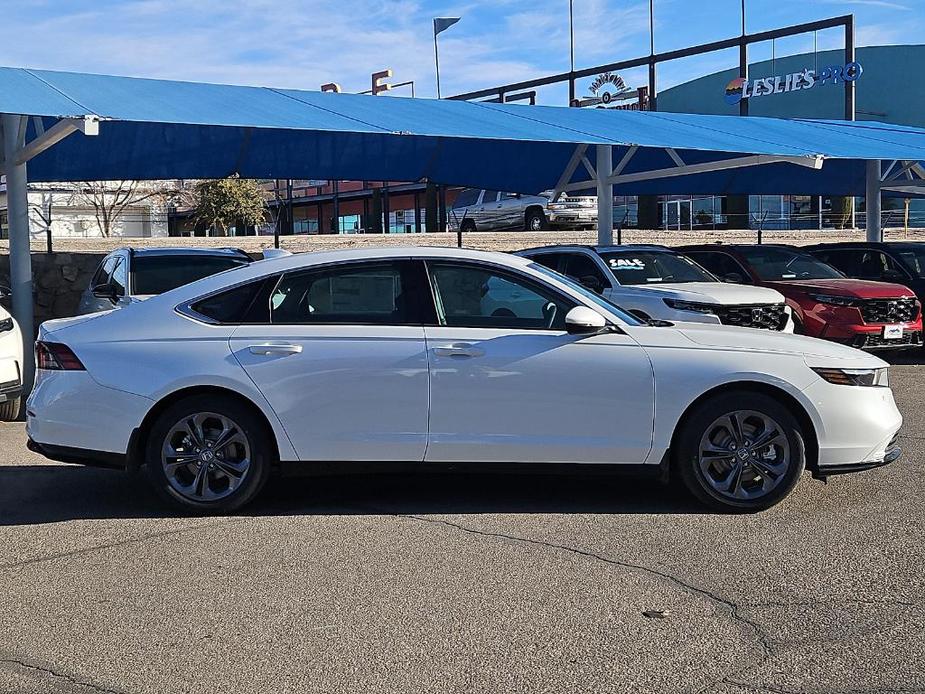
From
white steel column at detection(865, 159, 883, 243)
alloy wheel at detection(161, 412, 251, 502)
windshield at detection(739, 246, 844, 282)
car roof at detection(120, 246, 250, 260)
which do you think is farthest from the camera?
white steel column at detection(865, 159, 883, 243)

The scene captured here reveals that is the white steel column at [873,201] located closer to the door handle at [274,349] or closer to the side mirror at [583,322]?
the side mirror at [583,322]

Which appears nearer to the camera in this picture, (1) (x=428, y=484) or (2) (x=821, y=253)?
(1) (x=428, y=484)

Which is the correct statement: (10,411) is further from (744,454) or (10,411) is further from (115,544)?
(744,454)

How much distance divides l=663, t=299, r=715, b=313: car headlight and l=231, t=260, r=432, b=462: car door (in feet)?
21.1

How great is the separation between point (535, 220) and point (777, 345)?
24.5 meters

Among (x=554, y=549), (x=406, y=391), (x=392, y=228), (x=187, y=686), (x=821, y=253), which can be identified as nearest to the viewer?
(x=187, y=686)

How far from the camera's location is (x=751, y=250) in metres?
15.5

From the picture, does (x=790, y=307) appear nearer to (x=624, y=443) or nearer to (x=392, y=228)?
(x=624, y=443)

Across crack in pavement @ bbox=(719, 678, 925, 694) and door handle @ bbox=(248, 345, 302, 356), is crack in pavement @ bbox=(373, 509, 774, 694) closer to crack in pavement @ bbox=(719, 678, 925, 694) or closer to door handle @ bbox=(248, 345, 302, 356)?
crack in pavement @ bbox=(719, 678, 925, 694)

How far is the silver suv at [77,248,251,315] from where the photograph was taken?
11.7 m

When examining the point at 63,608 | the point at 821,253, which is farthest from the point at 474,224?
the point at 63,608

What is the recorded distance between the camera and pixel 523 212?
30859 millimetres

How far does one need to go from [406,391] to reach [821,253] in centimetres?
1169

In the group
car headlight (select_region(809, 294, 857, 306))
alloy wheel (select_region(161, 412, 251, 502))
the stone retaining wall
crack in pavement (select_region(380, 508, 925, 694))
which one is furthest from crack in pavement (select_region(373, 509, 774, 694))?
the stone retaining wall
